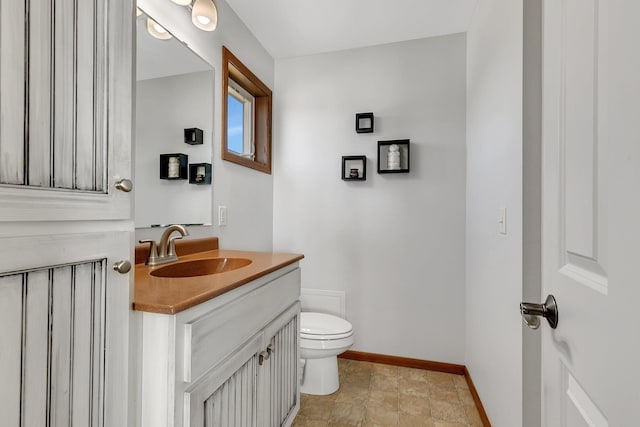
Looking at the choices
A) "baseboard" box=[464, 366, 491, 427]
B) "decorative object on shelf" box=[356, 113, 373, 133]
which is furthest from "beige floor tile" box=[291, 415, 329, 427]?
"decorative object on shelf" box=[356, 113, 373, 133]

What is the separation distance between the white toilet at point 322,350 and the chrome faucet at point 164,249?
0.89 meters

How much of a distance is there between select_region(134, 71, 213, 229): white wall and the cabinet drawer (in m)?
0.63

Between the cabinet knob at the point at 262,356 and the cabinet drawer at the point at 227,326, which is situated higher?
the cabinet drawer at the point at 227,326

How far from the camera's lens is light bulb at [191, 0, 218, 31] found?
4.58ft

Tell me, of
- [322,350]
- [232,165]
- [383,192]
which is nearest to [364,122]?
[383,192]

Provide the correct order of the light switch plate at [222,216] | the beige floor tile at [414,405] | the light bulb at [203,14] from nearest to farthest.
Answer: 1. the light bulb at [203,14]
2. the beige floor tile at [414,405]
3. the light switch plate at [222,216]

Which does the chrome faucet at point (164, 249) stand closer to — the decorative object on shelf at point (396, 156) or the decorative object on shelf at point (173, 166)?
the decorative object on shelf at point (173, 166)

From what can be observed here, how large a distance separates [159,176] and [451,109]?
190cm

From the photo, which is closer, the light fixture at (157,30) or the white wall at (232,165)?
the light fixture at (157,30)

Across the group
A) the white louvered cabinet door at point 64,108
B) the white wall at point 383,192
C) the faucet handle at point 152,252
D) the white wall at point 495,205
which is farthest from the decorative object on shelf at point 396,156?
the white louvered cabinet door at point 64,108

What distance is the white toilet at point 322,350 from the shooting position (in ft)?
5.78
